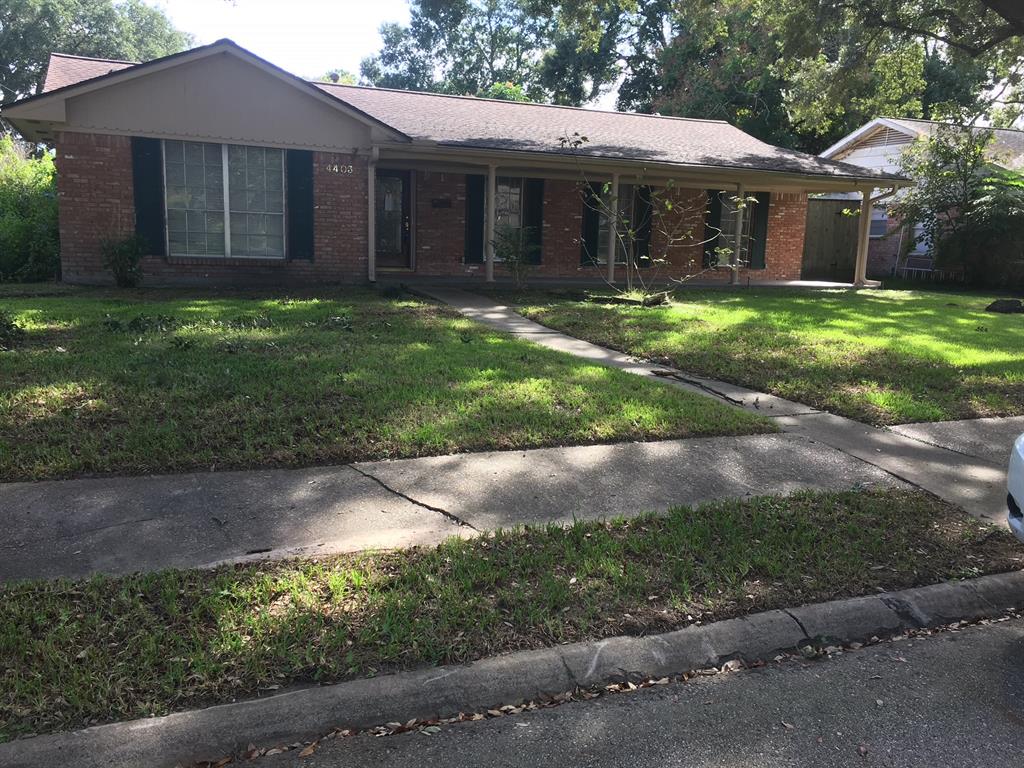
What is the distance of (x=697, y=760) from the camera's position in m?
2.66

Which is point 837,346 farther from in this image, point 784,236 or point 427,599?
point 784,236

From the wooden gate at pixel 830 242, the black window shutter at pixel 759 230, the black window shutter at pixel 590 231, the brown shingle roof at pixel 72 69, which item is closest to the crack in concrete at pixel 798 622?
the brown shingle roof at pixel 72 69

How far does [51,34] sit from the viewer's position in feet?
133

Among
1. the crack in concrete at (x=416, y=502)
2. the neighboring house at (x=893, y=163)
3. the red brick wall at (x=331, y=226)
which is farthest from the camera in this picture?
the neighboring house at (x=893, y=163)

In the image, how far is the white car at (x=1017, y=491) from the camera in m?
3.72

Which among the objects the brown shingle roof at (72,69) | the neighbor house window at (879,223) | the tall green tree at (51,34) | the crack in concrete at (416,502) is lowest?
the crack in concrete at (416,502)

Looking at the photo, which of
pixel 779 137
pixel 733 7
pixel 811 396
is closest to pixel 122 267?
pixel 811 396

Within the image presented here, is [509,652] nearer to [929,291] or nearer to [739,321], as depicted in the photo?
[739,321]

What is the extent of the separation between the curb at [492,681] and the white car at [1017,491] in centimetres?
42

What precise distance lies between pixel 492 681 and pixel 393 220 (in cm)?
1665

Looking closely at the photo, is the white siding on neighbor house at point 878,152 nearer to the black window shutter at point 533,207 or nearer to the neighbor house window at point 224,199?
the black window shutter at point 533,207

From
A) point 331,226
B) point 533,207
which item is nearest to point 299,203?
point 331,226

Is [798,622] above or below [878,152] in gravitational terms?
below

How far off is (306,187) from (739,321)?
8.16 m
